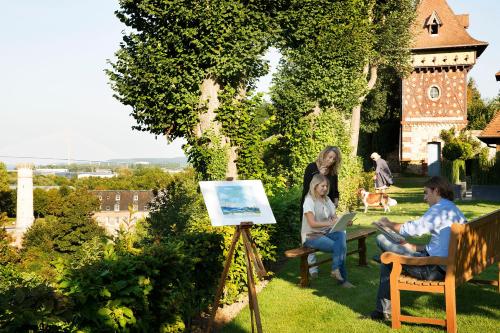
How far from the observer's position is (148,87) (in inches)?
578

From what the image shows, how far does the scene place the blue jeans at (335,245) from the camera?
26.2ft

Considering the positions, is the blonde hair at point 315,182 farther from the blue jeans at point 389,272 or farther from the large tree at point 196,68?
the large tree at point 196,68

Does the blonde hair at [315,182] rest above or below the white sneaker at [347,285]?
above

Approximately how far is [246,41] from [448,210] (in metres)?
9.53

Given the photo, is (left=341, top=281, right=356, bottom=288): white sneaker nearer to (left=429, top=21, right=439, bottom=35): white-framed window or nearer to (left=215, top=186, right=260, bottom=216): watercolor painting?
(left=215, top=186, right=260, bottom=216): watercolor painting

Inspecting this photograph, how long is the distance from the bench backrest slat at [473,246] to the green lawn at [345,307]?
49cm

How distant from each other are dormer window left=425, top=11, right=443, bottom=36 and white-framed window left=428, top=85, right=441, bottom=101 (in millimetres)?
4078

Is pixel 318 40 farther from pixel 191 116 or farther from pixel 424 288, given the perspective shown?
pixel 424 288

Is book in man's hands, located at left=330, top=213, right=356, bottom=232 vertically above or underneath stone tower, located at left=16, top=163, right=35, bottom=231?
above

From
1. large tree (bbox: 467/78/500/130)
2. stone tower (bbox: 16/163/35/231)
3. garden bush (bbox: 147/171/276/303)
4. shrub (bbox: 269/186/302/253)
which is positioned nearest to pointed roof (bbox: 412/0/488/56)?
large tree (bbox: 467/78/500/130)

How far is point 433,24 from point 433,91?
16.7 feet

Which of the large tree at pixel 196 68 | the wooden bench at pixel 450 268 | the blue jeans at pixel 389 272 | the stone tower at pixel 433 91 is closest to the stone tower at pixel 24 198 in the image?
the stone tower at pixel 433 91

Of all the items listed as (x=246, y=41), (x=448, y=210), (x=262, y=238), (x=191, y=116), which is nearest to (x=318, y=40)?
(x=246, y=41)

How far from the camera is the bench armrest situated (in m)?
5.74
